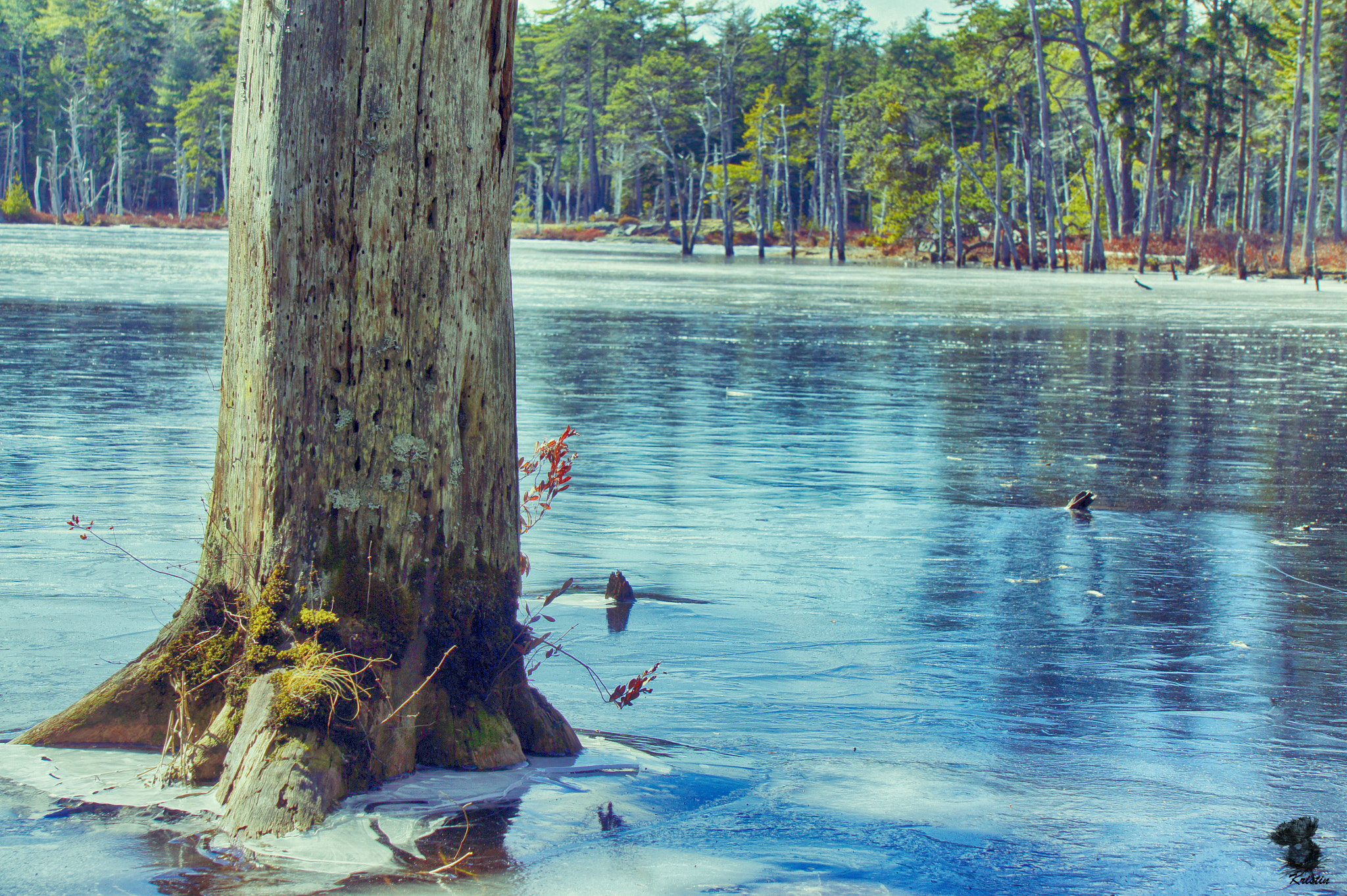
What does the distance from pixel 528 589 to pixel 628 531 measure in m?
1.45

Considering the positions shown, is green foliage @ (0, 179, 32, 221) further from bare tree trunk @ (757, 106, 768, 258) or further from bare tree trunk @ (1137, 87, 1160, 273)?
bare tree trunk @ (1137, 87, 1160, 273)

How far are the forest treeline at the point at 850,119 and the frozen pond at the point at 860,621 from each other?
43746 millimetres

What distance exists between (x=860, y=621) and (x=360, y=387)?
9.16 feet

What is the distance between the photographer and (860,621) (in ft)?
19.1

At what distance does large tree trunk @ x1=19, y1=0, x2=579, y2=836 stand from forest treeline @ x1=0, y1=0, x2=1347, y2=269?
2009 inches

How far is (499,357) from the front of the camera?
3943mm

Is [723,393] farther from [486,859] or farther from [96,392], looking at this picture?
[486,859]

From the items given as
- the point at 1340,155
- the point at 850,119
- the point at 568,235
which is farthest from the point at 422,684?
the point at 568,235

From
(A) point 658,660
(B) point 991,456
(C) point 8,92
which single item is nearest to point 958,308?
(B) point 991,456

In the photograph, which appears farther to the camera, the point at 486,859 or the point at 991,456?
the point at 991,456

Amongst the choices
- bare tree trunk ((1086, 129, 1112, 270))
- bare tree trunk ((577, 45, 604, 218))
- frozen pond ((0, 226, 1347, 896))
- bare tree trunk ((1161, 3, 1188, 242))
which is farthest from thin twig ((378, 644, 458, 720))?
bare tree trunk ((577, 45, 604, 218))

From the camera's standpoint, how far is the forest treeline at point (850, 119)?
6550 centimetres

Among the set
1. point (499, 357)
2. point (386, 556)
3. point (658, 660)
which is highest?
point (499, 357)

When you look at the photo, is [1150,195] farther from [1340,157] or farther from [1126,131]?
[1340,157]
